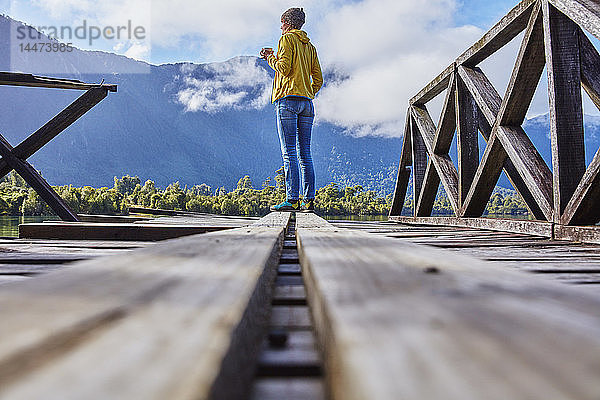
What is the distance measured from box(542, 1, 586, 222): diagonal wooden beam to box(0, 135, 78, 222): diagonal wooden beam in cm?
314

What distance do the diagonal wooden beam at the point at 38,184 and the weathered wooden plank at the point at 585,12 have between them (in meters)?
3.28

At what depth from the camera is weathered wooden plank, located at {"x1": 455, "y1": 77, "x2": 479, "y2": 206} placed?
9.42 feet

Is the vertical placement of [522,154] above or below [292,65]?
below

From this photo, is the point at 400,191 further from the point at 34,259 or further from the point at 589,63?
the point at 34,259

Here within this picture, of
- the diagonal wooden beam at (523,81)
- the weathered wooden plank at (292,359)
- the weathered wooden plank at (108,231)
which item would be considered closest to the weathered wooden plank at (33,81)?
the weathered wooden plank at (108,231)

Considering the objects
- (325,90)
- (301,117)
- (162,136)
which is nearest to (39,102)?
(162,136)

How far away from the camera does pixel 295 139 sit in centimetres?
386

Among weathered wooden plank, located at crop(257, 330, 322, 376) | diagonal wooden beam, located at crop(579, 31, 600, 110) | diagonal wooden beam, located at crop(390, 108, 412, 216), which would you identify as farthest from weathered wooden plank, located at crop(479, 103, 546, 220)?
weathered wooden plank, located at crop(257, 330, 322, 376)

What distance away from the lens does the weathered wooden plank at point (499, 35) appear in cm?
213

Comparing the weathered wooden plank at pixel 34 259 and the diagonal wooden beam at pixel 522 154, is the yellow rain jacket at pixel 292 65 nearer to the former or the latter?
the diagonal wooden beam at pixel 522 154

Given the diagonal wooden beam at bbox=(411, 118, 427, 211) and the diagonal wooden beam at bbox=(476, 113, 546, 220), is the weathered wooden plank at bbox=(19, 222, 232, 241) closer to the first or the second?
the diagonal wooden beam at bbox=(476, 113, 546, 220)

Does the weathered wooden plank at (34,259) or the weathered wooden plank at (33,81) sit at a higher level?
the weathered wooden plank at (33,81)

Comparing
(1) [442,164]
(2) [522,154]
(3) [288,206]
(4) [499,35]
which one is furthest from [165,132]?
(2) [522,154]

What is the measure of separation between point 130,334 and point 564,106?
2002 millimetres
